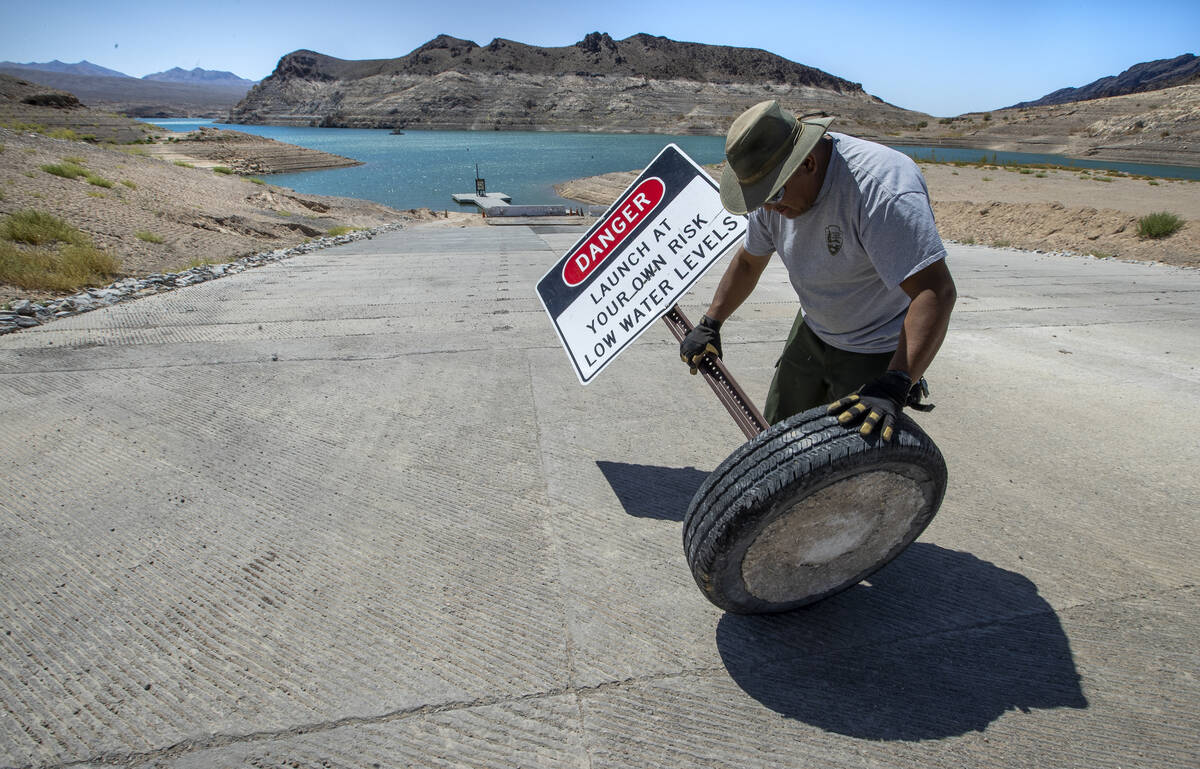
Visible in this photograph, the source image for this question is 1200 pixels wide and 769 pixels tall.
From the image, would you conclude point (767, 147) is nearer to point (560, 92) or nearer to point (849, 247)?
point (849, 247)

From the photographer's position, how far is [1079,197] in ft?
80.3

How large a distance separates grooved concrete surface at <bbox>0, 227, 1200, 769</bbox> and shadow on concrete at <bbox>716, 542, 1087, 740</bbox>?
1 centimetres

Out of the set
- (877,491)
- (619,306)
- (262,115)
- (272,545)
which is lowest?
(272,545)

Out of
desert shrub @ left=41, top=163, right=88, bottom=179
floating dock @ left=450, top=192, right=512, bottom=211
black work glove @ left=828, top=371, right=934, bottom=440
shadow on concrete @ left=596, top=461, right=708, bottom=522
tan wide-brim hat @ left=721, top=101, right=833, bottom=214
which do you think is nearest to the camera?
black work glove @ left=828, top=371, right=934, bottom=440

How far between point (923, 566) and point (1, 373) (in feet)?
19.8

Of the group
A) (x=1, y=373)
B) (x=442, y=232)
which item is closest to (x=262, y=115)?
(x=442, y=232)

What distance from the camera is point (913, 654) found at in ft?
7.42

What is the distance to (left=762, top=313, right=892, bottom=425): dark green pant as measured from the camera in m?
2.49

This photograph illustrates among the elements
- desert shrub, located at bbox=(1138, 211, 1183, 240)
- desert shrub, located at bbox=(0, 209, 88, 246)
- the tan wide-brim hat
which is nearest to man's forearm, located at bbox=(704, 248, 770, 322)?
the tan wide-brim hat

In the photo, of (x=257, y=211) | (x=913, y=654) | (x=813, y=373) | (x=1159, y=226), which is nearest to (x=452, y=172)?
(x=257, y=211)

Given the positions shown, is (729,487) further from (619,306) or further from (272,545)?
(272,545)

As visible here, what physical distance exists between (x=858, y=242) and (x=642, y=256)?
1.07 m

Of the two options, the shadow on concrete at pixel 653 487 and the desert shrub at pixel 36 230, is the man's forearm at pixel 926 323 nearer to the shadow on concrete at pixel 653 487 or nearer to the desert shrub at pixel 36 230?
the shadow on concrete at pixel 653 487

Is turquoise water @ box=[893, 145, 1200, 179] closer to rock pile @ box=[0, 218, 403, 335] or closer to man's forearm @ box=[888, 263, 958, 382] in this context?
rock pile @ box=[0, 218, 403, 335]
